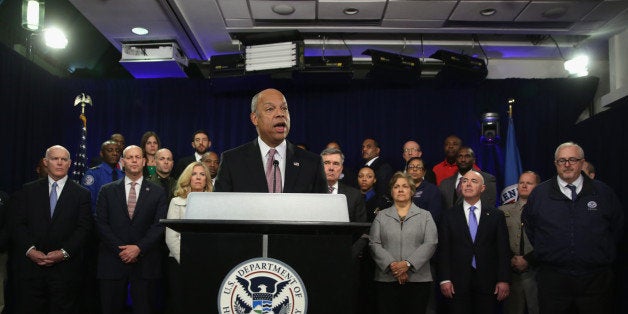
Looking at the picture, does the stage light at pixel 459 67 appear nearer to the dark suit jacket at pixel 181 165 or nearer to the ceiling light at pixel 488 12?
the ceiling light at pixel 488 12

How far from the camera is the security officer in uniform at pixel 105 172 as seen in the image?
4.91m

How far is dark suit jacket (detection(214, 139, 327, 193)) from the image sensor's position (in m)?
1.89

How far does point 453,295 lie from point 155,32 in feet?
14.8

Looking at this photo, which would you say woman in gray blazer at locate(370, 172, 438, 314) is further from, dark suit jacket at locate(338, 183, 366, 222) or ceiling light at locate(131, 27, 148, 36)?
ceiling light at locate(131, 27, 148, 36)

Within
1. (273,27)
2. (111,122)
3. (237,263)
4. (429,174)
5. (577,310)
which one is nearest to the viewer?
(237,263)

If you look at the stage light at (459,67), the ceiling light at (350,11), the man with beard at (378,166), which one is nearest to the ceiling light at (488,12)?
the stage light at (459,67)

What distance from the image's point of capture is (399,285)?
381 cm

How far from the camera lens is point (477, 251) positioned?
3951 millimetres

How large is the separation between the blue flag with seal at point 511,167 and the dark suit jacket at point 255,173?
462cm

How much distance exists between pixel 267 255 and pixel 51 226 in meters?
3.21

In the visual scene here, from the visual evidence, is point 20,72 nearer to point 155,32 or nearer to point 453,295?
point 155,32

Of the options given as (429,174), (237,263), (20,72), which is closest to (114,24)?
(20,72)

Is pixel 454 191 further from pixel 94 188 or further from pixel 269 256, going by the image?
pixel 269 256

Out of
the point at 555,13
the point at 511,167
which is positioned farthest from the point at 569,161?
the point at 511,167
